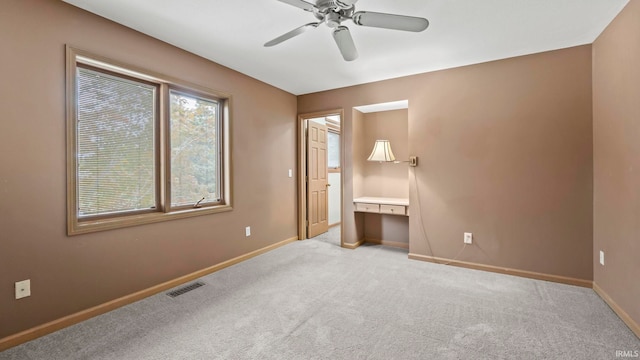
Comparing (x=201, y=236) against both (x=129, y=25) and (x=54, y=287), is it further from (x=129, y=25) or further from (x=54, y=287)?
(x=129, y=25)

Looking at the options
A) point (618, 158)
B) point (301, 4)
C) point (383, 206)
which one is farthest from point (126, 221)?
point (618, 158)

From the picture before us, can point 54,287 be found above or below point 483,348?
above

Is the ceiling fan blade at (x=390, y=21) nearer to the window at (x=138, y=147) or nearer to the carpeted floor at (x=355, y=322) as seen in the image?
the window at (x=138, y=147)

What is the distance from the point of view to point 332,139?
5.88 metres

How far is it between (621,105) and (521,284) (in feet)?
5.89

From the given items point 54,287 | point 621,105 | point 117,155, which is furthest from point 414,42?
point 54,287

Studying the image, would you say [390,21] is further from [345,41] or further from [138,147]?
[138,147]

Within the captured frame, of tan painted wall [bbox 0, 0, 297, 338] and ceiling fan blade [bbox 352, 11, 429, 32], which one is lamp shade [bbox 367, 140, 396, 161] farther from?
tan painted wall [bbox 0, 0, 297, 338]

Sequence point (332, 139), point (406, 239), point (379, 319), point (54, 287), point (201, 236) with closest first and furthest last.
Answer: point (54, 287)
point (379, 319)
point (201, 236)
point (406, 239)
point (332, 139)

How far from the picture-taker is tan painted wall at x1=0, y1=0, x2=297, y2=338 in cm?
A: 190

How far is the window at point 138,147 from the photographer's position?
2283mm

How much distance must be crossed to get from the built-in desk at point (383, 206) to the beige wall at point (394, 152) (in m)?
0.22

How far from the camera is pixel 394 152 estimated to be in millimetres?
4465

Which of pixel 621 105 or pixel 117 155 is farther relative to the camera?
pixel 117 155
